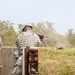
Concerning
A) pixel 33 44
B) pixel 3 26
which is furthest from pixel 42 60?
pixel 3 26

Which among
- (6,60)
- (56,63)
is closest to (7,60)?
(6,60)

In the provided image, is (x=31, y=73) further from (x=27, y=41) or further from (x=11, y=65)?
(x=11, y=65)

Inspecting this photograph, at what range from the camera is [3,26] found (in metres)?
25.5

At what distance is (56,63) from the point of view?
4.51 m

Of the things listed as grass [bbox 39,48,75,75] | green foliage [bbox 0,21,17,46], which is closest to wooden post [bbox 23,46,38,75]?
grass [bbox 39,48,75,75]

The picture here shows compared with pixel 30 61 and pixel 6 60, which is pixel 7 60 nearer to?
pixel 6 60

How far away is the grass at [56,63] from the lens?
4.39 meters

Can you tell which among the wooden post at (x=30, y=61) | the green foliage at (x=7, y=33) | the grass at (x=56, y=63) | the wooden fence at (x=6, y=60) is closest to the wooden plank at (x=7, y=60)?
the wooden fence at (x=6, y=60)

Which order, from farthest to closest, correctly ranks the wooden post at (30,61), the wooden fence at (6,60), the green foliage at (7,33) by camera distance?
the green foliage at (7,33), the wooden fence at (6,60), the wooden post at (30,61)

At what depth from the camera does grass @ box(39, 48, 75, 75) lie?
439 centimetres

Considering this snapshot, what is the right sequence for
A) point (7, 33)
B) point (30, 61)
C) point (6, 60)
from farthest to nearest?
point (7, 33) < point (6, 60) < point (30, 61)

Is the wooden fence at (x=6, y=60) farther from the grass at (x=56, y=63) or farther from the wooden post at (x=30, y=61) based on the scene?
the grass at (x=56, y=63)

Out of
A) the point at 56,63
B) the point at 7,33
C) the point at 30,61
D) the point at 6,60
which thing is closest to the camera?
the point at 56,63

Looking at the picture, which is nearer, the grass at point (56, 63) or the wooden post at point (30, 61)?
the grass at point (56, 63)
